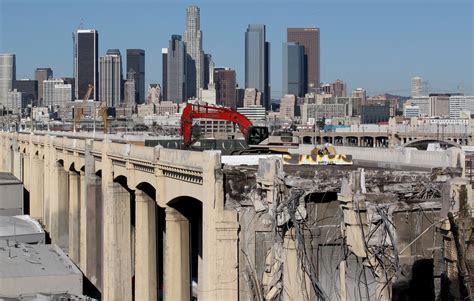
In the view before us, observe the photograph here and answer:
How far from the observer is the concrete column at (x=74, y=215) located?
1763 inches

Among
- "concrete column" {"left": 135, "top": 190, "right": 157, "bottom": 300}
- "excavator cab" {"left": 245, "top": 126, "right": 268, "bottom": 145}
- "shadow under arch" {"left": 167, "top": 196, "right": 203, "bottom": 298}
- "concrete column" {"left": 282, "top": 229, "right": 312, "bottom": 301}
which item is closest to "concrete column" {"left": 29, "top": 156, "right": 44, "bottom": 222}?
"excavator cab" {"left": 245, "top": 126, "right": 268, "bottom": 145}

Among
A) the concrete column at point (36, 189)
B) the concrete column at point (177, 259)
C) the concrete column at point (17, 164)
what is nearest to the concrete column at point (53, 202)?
the concrete column at point (36, 189)

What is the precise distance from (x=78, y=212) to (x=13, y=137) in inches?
1148

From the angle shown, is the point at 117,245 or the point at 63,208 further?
the point at 63,208

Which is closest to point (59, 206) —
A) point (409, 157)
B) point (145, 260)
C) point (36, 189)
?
point (36, 189)

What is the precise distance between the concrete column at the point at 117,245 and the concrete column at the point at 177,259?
23.7ft

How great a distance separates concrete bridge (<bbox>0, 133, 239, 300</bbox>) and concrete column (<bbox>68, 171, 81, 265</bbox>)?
0.18 feet

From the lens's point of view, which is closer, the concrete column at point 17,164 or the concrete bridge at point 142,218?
the concrete bridge at point 142,218

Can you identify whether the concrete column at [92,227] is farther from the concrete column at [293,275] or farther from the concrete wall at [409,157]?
the concrete column at [293,275]

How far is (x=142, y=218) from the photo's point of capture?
29.4 m

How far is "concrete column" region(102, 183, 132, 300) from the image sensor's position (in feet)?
107

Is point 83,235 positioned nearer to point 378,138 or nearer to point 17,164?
point 17,164

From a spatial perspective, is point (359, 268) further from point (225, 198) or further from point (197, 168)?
point (197, 168)

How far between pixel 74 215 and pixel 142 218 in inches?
695
